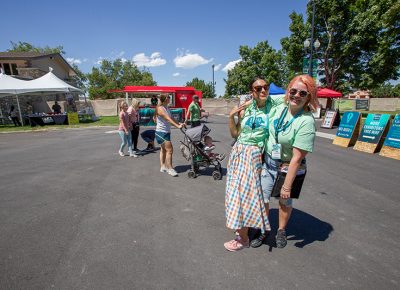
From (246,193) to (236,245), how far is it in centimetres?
74

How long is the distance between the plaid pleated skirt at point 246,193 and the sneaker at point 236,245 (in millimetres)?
353

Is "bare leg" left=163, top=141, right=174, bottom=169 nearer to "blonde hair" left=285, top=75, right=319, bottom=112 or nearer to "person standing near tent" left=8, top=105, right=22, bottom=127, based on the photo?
"blonde hair" left=285, top=75, right=319, bottom=112

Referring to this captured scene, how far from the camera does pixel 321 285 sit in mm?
2211

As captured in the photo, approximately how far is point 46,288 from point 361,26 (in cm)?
2855

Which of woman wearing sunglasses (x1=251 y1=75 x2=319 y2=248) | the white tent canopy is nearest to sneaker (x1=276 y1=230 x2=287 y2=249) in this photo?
woman wearing sunglasses (x1=251 y1=75 x2=319 y2=248)

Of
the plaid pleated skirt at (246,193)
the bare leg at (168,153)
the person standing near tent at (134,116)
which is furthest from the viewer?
the person standing near tent at (134,116)

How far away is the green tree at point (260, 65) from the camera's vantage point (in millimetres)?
40750

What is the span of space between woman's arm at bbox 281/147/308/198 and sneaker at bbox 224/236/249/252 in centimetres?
85

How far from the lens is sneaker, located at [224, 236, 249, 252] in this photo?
276 centimetres

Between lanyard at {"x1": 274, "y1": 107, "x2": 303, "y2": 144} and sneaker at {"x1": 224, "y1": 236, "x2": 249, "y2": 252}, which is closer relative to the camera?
lanyard at {"x1": 274, "y1": 107, "x2": 303, "y2": 144}

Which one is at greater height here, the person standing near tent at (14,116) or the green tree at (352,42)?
the green tree at (352,42)

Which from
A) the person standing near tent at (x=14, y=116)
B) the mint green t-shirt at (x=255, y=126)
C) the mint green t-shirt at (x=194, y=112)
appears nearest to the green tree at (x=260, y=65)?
the person standing near tent at (x=14, y=116)

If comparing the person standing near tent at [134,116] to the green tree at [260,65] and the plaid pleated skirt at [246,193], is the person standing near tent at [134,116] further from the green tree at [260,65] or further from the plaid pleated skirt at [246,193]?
the green tree at [260,65]

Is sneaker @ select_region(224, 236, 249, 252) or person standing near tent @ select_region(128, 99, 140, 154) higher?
person standing near tent @ select_region(128, 99, 140, 154)
